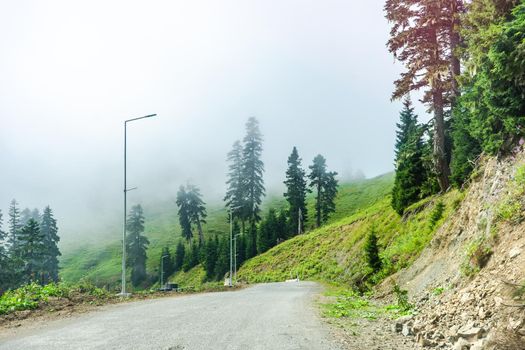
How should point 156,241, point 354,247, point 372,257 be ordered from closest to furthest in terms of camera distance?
1. point 372,257
2. point 354,247
3. point 156,241

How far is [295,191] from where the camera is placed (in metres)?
94.1

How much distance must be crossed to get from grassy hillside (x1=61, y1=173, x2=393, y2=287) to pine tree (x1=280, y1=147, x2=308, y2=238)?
18.0 meters

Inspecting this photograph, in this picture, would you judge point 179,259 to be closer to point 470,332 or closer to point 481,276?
point 481,276

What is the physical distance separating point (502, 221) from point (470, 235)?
8.10 feet

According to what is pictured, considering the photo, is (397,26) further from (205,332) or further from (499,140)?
(205,332)

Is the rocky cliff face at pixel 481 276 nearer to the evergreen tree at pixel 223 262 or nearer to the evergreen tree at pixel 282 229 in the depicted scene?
the evergreen tree at pixel 282 229

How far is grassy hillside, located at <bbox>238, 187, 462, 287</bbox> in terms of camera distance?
70.4 ft

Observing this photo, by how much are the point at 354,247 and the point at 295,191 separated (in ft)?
151

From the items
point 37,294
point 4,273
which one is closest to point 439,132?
point 37,294

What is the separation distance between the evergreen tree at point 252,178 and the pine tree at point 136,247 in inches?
1200

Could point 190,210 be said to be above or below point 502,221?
above

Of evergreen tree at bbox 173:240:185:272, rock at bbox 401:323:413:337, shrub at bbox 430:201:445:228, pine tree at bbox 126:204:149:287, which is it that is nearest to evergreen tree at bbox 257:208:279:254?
evergreen tree at bbox 173:240:185:272

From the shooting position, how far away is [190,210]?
101812 mm

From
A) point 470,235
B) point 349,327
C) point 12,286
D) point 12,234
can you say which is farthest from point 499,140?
point 12,234
